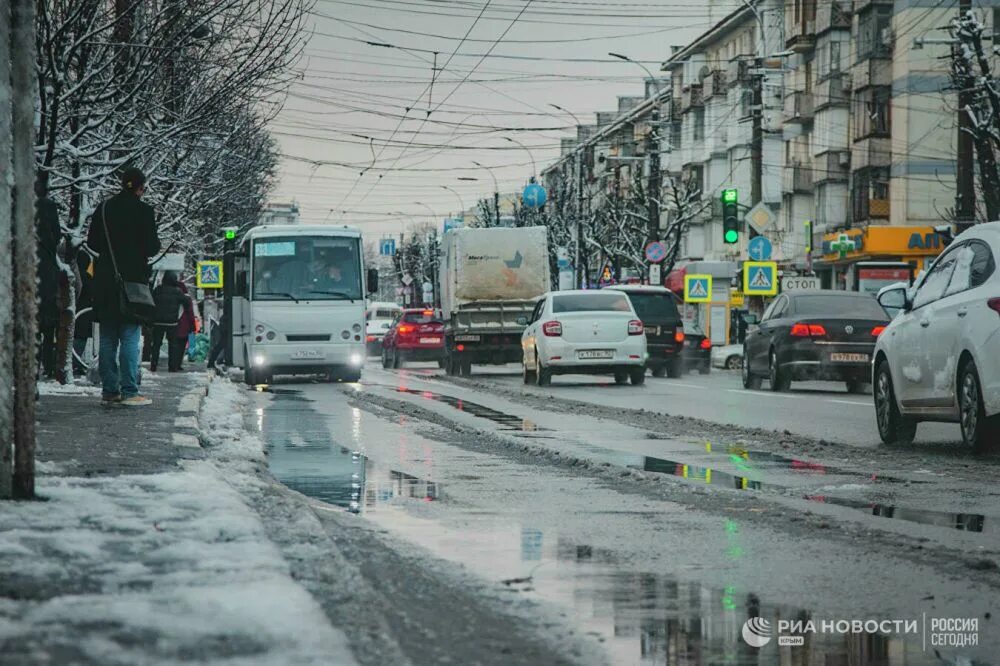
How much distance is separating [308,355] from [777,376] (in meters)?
8.27

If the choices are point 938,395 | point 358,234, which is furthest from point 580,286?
point 938,395

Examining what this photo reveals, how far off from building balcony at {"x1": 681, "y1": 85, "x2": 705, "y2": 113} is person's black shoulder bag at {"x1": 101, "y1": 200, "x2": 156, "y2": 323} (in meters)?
76.8

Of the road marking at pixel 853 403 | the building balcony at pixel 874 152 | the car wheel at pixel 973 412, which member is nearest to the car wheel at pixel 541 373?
the road marking at pixel 853 403

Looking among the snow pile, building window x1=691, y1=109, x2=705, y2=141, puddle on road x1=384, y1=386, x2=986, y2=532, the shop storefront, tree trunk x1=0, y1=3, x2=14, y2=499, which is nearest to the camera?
tree trunk x1=0, y1=3, x2=14, y2=499

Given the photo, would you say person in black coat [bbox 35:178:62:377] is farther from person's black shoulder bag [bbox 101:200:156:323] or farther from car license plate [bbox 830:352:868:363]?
car license plate [bbox 830:352:868:363]

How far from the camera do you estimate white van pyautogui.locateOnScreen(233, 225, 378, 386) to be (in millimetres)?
30484

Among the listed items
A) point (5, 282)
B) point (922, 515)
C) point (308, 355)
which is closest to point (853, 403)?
point (308, 355)

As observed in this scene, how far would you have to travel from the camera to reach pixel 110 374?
649 inches

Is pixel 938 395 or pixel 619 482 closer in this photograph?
pixel 619 482

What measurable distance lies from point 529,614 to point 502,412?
45.1 ft

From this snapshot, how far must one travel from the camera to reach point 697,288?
51.9 metres

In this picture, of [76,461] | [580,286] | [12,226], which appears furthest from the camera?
[580,286]

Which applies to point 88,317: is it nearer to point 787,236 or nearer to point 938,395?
point 938,395

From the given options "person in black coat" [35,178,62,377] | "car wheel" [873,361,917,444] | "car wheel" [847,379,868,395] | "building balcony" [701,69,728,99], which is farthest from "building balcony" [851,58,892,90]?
"car wheel" [873,361,917,444]
